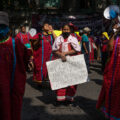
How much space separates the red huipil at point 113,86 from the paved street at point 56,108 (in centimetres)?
59

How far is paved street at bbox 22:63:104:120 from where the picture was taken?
13.8 feet

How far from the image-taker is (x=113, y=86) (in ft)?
11.7

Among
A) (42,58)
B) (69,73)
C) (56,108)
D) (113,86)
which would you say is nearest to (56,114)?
(56,108)

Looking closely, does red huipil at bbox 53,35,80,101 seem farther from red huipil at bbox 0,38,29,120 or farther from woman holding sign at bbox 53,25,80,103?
red huipil at bbox 0,38,29,120

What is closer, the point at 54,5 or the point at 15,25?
the point at 15,25

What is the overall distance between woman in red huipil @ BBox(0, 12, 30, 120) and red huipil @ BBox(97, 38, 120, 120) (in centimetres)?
131

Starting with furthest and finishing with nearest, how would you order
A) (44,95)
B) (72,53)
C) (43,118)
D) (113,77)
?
(44,95) → (72,53) → (43,118) → (113,77)

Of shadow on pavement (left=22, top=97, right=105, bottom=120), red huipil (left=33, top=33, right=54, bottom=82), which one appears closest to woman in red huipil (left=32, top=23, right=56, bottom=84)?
red huipil (left=33, top=33, right=54, bottom=82)

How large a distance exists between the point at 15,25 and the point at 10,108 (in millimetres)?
12255

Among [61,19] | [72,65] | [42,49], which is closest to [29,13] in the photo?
[61,19]

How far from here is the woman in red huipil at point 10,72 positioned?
9.39ft

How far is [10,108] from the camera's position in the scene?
2.94 metres

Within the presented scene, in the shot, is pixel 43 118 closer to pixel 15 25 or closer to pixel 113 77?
pixel 113 77

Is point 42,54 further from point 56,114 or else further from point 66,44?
point 56,114
